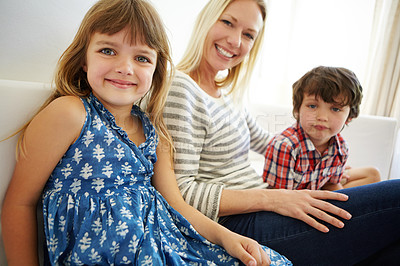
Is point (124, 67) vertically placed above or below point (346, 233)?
above

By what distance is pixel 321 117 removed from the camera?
1.16 meters

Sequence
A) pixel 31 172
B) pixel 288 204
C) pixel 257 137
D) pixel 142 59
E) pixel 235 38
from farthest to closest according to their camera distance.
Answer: pixel 257 137 → pixel 235 38 → pixel 288 204 → pixel 142 59 → pixel 31 172

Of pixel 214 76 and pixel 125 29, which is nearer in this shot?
pixel 125 29

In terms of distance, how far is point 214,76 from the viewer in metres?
1.18

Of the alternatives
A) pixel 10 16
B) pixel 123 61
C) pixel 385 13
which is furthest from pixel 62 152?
pixel 385 13

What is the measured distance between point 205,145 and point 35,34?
0.60m

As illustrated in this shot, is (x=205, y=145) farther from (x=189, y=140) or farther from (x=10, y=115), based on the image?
(x=10, y=115)

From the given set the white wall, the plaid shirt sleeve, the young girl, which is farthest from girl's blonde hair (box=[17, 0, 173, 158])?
the plaid shirt sleeve

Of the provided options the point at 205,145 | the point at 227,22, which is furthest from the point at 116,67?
the point at 227,22

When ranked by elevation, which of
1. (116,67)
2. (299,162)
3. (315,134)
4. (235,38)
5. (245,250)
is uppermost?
(235,38)

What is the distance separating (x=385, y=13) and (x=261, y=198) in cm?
219

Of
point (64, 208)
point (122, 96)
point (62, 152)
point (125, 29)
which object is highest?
point (125, 29)

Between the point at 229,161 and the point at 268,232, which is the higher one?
the point at 229,161

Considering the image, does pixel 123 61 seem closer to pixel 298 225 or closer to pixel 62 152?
pixel 62 152
